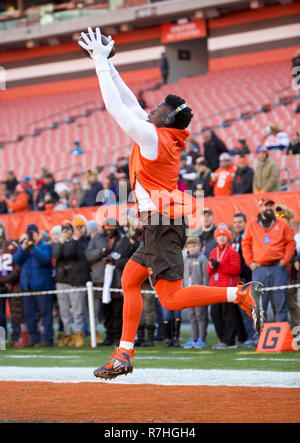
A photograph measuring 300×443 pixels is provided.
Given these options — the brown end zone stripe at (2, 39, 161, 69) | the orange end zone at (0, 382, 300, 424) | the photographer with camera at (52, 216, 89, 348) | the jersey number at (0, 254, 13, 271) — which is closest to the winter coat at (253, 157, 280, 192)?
the photographer with camera at (52, 216, 89, 348)

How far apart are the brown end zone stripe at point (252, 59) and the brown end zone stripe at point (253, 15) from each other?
4.41ft

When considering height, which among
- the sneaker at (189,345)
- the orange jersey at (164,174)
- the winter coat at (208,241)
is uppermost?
the orange jersey at (164,174)

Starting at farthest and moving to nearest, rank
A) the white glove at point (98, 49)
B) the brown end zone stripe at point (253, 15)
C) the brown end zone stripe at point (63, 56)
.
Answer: the brown end zone stripe at point (63, 56) → the brown end zone stripe at point (253, 15) → the white glove at point (98, 49)

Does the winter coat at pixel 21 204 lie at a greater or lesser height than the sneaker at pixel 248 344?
greater

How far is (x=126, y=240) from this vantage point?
11391mm

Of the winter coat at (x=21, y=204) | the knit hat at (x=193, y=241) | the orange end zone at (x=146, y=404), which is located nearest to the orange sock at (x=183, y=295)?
the orange end zone at (x=146, y=404)

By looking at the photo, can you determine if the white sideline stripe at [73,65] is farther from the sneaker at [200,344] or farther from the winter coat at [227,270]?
the sneaker at [200,344]

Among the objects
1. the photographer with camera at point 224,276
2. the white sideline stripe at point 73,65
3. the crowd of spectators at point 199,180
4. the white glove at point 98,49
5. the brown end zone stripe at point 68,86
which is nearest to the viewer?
the white glove at point 98,49

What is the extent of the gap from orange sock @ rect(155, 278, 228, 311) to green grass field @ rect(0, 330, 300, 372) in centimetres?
252

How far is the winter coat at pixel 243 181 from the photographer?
13695mm

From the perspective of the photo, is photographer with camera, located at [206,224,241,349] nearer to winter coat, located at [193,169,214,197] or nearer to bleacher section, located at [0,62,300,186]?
winter coat, located at [193,169,214,197]

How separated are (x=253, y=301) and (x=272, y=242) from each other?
Answer: 5.17 m

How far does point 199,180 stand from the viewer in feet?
46.3

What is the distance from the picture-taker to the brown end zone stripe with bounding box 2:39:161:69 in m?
31.1
